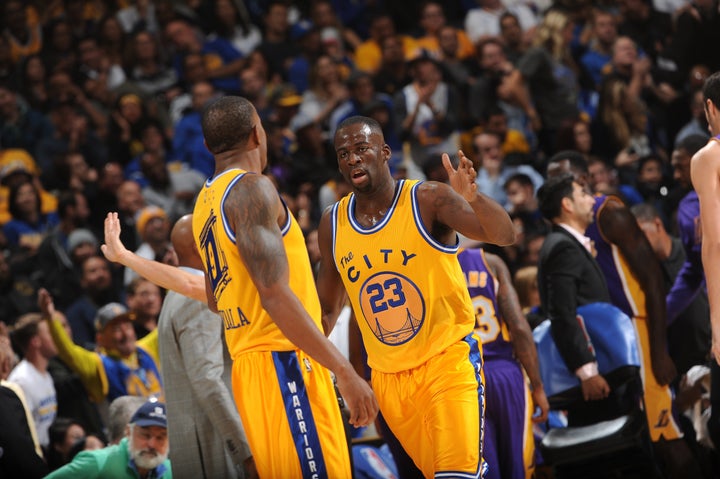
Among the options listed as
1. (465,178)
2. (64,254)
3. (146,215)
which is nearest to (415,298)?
(465,178)

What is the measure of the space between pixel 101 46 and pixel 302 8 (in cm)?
282

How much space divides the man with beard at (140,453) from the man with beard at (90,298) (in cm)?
345

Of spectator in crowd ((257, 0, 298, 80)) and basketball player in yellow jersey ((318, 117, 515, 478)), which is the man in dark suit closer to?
basketball player in yellow jersey ((318, 117, 515, 478))

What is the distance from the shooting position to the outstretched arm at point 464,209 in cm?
461

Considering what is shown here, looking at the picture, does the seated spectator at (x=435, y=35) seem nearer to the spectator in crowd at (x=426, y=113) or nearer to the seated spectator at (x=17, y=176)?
the spectator in crowd at (x=426, y=113)

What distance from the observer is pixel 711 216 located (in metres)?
4.86

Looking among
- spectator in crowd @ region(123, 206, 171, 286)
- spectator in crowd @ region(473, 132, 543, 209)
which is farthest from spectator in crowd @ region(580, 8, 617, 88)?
spectator in crowd @ region(123, 206, 171, 286)

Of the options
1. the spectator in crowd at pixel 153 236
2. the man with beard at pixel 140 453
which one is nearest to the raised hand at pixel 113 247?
the man with beard at pixel 140 453

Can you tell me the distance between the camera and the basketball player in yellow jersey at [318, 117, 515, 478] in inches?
188

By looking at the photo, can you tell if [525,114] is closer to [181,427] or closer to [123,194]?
[123,194]

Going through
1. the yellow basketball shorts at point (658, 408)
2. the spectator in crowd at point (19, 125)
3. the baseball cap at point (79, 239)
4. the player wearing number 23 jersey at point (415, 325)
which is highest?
the spectator in crowd at point (19, 125)

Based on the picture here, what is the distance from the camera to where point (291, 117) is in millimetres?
12664

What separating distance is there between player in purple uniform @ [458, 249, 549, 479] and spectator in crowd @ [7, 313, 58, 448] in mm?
3708

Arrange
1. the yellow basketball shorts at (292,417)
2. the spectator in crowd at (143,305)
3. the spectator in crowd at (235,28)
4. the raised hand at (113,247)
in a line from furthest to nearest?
the spectator in crowd at (235,28), the spectator in crowd at (143,305), the raised hand at (113,247), the yellow basketball shorts at (292,417)
